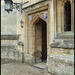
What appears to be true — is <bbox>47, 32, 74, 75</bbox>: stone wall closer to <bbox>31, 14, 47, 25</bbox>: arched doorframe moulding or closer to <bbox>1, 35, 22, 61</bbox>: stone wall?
<bbox>31, 14, 47, 25</bbox>: arched doorframe moulding

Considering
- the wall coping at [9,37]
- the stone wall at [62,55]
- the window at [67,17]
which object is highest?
the window at [67,17]

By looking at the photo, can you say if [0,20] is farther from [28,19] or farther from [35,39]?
[35,39]

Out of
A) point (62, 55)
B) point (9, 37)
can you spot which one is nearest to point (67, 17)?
point (62, 55)

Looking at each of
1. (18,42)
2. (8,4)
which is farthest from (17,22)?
(8,4)

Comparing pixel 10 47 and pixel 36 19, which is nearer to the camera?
pixel 36 19

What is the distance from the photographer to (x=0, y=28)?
31.2 feet

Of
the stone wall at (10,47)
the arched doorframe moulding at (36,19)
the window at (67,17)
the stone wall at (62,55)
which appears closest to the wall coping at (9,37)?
the stone wall at (10,47)

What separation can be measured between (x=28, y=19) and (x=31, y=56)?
231 centimetres

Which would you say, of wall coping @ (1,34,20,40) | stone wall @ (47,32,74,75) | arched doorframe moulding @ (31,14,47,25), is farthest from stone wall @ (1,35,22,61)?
stone wall @ (47,32,74,75)

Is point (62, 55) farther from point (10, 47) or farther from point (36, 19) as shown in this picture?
point (10, 47)

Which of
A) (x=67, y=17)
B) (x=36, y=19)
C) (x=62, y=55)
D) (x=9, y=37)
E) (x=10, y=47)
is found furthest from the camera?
(x=9, y=37)

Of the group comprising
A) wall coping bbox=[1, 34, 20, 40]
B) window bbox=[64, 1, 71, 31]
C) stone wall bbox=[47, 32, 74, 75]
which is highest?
window bbox=[64, 1, 71, 31]

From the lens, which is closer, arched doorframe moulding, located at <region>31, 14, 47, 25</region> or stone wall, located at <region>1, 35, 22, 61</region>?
arched doorframe moulding, located at <region>31, 14, 47, 25</region>

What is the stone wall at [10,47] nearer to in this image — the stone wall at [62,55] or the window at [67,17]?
the stone wall at [62,55]
